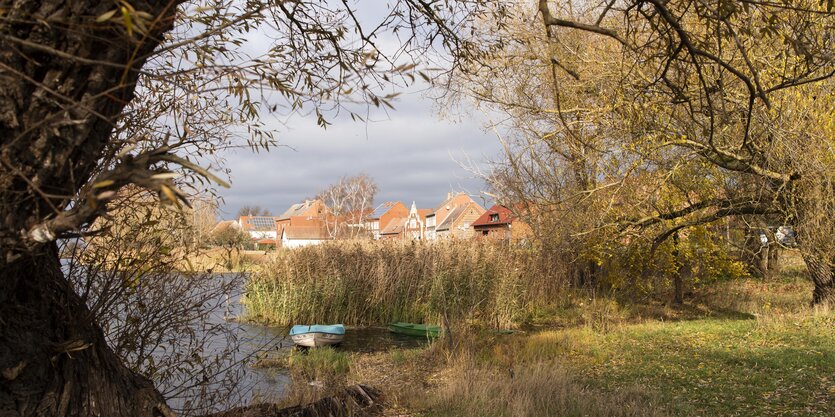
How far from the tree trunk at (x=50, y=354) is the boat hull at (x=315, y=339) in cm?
1066

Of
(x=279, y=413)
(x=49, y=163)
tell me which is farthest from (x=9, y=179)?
(x=279, y=413)

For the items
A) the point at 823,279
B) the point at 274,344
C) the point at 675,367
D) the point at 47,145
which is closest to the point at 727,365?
the point at 675,367

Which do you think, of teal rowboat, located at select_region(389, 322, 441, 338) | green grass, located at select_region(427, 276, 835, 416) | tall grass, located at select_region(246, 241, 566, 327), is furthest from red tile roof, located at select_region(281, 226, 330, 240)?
green grass, located at select_region(427, 276, 835, 416)

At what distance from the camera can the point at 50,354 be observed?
2.80 meters

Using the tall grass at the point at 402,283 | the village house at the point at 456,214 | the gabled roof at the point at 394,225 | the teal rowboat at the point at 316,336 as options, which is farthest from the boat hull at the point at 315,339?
the gabled roof at the point at 394,225

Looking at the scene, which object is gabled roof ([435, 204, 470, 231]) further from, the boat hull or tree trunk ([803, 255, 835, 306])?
tree trunk ([803, 255, 835, 306])

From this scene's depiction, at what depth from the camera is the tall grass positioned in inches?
669

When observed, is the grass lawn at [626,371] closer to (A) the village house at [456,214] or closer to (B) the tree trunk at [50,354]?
(B) the tree trunk at [50,354]

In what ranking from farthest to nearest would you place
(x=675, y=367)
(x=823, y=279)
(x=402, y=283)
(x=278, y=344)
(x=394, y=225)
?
(x=394, y=225) < (x=402, y=283) < (x=823, y=279) < (x=278, y=344) < (x=675, y=367)

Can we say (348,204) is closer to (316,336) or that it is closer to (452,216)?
(452,216)

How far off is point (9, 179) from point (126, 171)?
0.42 meters

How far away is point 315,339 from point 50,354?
36.9 feet

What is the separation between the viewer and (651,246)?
14.0 m

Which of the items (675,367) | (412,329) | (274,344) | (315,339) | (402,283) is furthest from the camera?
(402,283)
